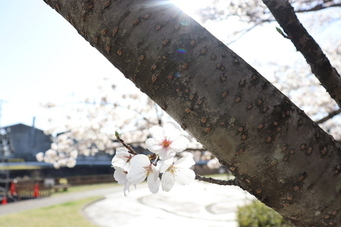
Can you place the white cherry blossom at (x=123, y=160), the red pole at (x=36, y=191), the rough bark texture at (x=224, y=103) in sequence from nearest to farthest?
the rough bark texture at (x=224, y=103)
the white cherry blossom at (x=123, y=160)
the red pole at (x=36, y=191)

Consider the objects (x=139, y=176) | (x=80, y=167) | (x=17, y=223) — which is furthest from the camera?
(x=80, y=167)

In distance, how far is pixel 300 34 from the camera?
43.9 inches

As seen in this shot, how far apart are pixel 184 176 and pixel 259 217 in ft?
24.7

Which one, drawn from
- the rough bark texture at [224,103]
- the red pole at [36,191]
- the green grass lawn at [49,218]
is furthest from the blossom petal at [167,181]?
the red pole at [36,191]

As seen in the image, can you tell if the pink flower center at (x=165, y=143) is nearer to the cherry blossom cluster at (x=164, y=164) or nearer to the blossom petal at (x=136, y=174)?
the cherry blossom cluster at (x=164, y=164)

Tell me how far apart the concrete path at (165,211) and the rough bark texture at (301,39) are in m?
8.39

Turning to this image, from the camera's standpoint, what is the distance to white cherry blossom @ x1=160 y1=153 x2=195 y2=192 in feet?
3.54

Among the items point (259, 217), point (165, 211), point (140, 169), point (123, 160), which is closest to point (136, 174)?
point (140, 169)

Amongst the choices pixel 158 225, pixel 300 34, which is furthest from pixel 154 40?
pixel 158 225

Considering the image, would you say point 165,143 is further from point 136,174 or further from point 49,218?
point 49,218

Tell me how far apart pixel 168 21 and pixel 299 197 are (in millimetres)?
562

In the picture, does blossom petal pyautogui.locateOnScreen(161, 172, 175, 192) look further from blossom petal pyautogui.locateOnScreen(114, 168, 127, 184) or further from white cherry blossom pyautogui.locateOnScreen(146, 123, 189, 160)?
blossom petal pyautogui.locateOnScreen(114, 168, 127, 184)

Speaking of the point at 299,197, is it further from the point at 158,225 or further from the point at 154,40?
the point at 158,225

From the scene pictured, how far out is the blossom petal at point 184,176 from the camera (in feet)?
3.59
